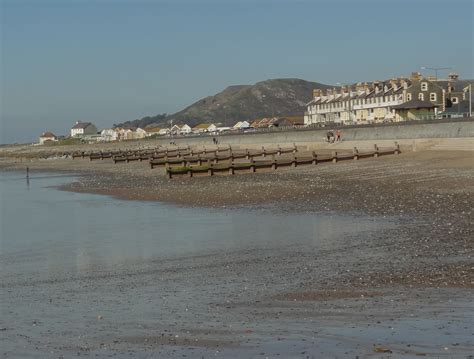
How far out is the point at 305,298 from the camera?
11414mm

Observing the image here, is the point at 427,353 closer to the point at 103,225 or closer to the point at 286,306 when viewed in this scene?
the point at 286,306

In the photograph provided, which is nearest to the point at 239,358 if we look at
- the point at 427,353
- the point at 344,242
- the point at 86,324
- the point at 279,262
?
the point at 427,353

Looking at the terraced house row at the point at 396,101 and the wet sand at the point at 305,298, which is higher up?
the terraced house row at the point at 396,101

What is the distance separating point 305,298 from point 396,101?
10905 centimetres

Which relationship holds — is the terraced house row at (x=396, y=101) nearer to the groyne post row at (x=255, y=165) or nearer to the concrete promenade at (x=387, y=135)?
the concrete promenade at (x=387, y=135)

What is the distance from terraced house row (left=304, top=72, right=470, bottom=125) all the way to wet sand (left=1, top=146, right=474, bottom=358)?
71090 millimetres

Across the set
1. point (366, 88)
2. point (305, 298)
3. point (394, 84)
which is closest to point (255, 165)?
point (305, 298)

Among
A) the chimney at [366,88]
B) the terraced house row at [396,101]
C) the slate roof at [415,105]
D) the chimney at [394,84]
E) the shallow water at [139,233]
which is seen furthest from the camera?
the chimney at [366,88]

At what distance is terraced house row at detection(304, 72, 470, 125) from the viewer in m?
101

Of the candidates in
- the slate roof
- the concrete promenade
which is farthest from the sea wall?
the slate roof

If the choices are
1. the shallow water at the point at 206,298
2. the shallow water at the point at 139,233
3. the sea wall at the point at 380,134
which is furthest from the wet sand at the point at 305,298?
the sea wall at the point at 380,134

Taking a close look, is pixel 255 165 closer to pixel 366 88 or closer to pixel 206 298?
pixel 206 298

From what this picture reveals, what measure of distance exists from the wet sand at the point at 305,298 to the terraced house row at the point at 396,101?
71090 millimetres

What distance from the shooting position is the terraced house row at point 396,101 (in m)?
101
